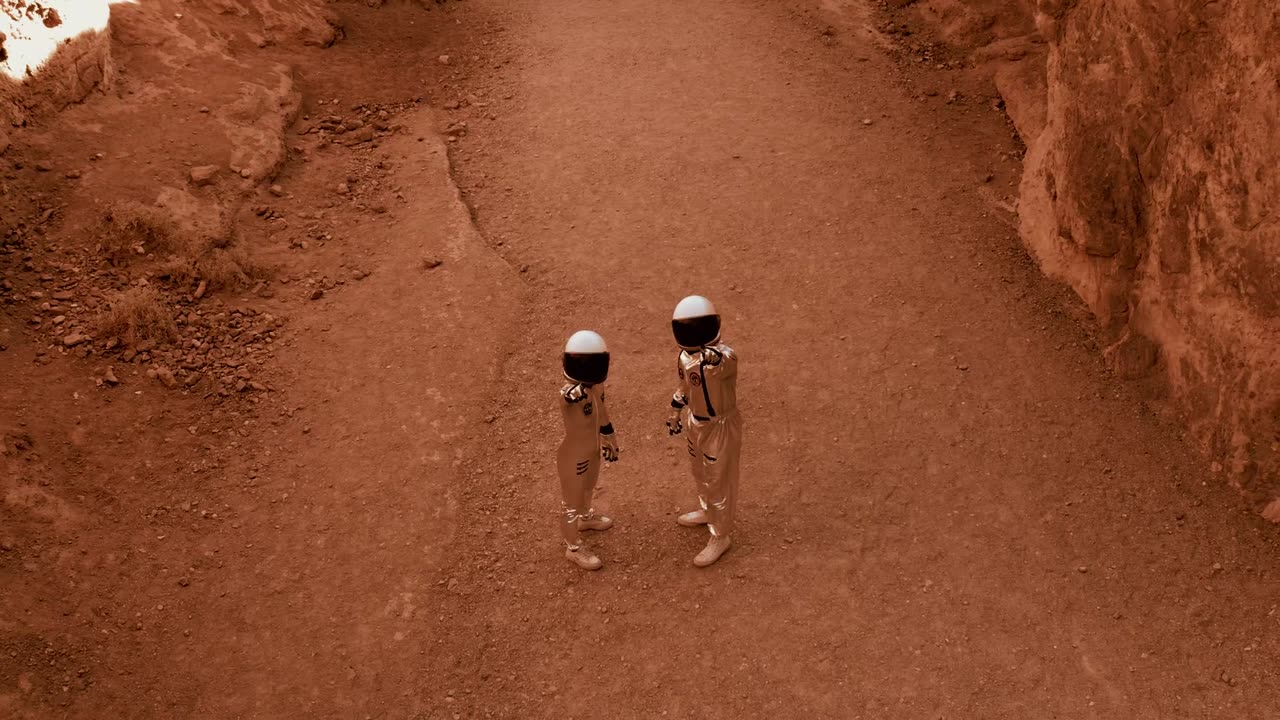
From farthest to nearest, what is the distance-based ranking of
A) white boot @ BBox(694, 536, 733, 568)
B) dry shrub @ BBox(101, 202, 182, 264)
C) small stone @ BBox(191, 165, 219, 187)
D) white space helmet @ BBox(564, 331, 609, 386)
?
small stone @ BBox(191, 165, 219, 187) → dry shrub @ BBox(101, 202, 182, 264) → white boot @ BBox(694, 536, 733, 568) → white space helmet @ BBox(564, 331, 609, 386)

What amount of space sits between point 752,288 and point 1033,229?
104 inches

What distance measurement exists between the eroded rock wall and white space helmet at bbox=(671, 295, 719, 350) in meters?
3.69

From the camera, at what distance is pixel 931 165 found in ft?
33.2

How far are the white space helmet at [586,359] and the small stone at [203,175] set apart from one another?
4952 mm

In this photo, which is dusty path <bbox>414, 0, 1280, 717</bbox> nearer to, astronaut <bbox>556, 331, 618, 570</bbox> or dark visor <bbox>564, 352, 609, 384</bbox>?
astronaut <bbox>556, 331, 618, 570</bbox>

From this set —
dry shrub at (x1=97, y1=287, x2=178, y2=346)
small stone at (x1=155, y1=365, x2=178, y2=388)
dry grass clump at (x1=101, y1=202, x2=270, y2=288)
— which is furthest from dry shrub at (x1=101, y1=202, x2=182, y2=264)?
small stone at (x1=155, y1=365, x2=178, y2=388)

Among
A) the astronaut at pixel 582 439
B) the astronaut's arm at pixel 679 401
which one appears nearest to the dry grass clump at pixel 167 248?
the astronaut at pixel 582 439

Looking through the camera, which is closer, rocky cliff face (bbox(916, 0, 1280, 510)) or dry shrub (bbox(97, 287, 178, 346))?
rocky cliff face (bbox(916, 0, 1280, 510))

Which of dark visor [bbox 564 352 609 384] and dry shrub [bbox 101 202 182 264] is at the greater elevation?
dry shrub [bbox 101 202 182 264]

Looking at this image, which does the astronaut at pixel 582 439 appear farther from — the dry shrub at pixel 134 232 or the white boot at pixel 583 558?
the dry shrub at pixel 134 232

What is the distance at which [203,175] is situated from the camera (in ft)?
29.6

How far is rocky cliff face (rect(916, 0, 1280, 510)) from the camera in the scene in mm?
6480

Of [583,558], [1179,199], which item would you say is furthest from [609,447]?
[1179,199]

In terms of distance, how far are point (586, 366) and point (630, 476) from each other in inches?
64.0
